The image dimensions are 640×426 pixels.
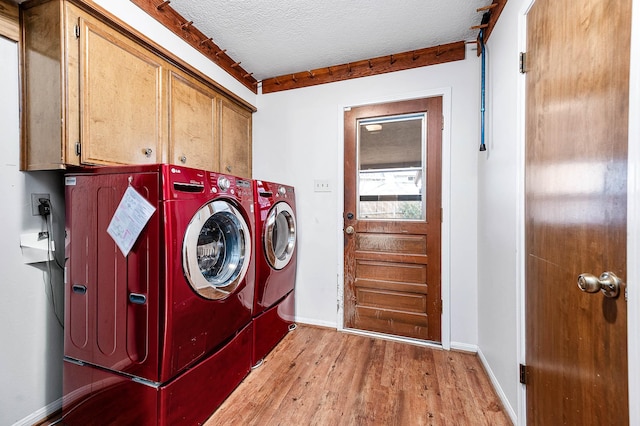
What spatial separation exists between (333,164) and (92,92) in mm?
1644

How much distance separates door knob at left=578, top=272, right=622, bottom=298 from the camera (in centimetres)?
70

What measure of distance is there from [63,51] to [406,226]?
2.26 m

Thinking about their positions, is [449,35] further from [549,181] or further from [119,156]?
[119,156]

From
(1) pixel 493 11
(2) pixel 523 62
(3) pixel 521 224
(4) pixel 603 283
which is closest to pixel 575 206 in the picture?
(4) pixel 603 283

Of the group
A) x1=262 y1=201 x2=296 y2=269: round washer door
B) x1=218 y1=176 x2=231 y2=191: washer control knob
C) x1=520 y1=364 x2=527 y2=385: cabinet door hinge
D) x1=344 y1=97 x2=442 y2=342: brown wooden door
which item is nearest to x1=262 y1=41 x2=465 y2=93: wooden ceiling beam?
x1=344 y1=97 x2=442 y2=342: brown wooden door

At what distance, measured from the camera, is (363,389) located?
5.14ft

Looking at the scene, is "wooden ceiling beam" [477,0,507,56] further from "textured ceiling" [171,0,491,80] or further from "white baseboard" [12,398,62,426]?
"white baseboard" [12,398,62,426]

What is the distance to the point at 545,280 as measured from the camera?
3.45ft

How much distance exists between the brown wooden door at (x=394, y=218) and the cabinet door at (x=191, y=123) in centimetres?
113

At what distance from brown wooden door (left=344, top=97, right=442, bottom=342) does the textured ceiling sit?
0.44 m

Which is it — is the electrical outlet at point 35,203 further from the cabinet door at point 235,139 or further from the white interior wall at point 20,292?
the cabinet door at point 235,139

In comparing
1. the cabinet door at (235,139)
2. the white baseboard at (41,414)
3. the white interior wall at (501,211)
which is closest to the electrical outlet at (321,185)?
the cabinet door at (235,139)

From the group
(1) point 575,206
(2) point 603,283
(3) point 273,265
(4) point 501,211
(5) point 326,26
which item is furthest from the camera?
(3) point 273,265

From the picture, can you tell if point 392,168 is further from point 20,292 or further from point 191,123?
point 20,292
